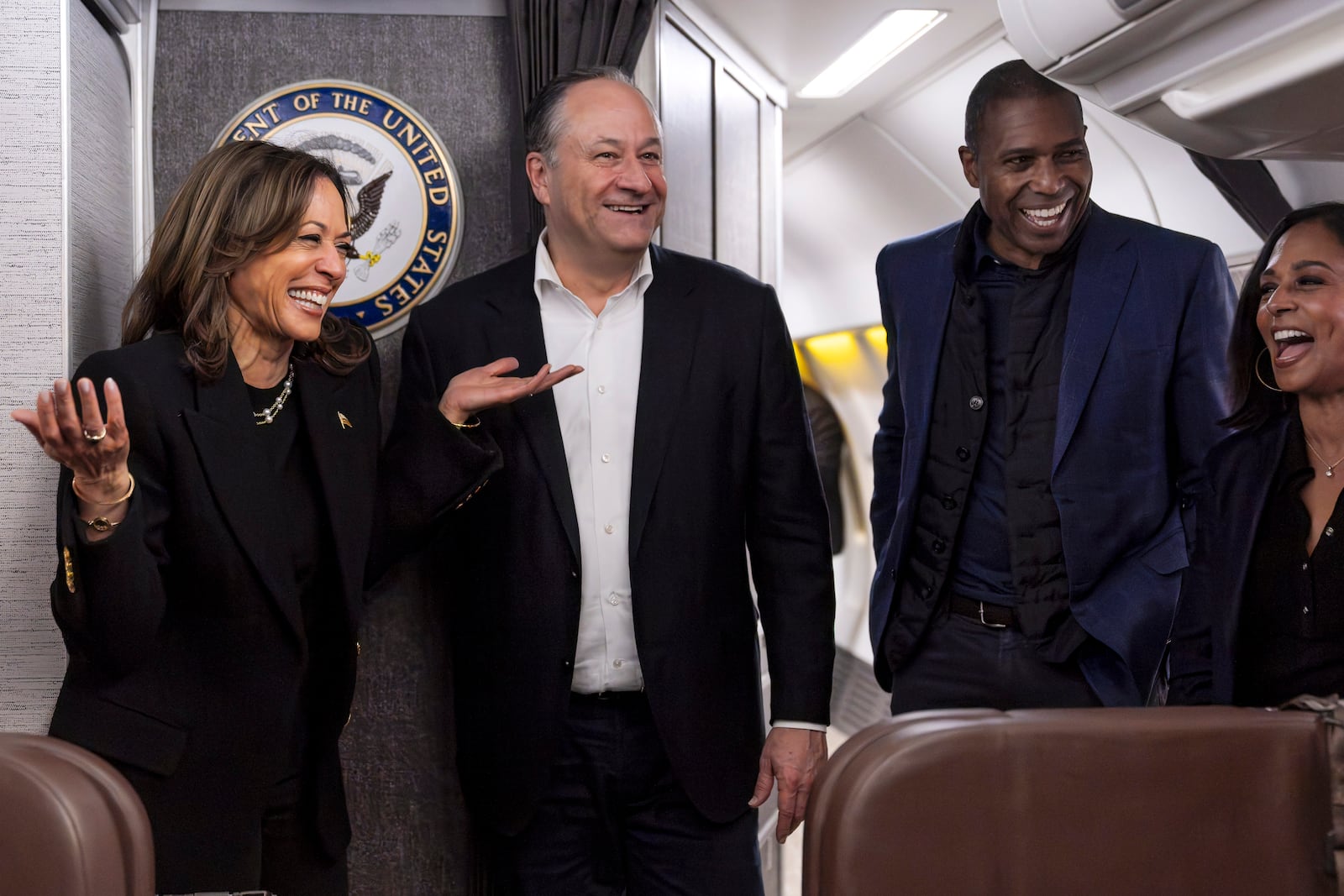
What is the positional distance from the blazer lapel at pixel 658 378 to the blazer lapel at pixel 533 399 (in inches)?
4.9

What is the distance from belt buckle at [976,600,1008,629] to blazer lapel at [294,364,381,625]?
1.18 m

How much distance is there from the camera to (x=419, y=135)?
2.81 meters

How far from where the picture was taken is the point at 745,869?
2.24m

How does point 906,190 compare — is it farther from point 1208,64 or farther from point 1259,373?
point 1208,64

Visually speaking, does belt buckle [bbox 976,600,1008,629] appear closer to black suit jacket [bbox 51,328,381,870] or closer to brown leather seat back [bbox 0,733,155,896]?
black suit jacket [bbox 51,328,381,870]

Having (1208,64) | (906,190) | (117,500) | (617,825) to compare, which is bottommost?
(617,825)

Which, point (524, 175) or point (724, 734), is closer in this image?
point (724, 734)

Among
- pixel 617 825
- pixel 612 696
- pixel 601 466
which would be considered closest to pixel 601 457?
pixel 601 466

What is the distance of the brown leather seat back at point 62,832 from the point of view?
3.96 ft

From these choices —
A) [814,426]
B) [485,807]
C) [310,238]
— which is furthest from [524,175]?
[814,426]

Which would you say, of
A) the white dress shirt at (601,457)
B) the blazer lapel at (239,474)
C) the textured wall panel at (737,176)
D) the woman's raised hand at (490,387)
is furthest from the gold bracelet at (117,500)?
the textured wall panel at (737,176)

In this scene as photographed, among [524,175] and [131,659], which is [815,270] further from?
[131,659]

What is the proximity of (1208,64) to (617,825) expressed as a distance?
65.1 inches

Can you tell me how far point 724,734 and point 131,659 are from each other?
1.04m
